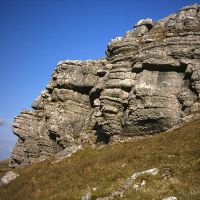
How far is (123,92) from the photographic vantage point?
153 feet

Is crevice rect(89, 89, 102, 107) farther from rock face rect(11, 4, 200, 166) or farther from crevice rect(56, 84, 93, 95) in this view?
crevice rect(56, 84, 93, 95)

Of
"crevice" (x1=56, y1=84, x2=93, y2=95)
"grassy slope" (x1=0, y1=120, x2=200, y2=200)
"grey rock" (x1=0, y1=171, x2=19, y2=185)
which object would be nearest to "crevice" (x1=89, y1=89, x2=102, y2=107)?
"crevice" (x1=56, y1=84, x2=93, y2=95)

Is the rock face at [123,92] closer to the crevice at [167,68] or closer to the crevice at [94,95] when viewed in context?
the crevice at [167,68]

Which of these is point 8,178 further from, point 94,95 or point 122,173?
point 94,95

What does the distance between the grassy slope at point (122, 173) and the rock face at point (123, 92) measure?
5765 millimetres

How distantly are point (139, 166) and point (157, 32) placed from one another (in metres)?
30.5

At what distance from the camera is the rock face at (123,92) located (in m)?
42.1

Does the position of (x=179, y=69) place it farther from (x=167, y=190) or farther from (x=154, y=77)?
(x=167, y=190)

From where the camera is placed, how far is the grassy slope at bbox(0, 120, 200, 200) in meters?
19.8

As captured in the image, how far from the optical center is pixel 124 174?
25.3 m

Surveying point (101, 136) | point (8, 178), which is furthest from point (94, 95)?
point (8, 178)

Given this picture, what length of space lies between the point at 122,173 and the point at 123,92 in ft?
72.8

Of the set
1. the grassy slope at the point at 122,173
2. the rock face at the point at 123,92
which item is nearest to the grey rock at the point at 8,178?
the grassy slope at the point at 122,173

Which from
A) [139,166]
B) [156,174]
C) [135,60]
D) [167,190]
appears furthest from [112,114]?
[167,190]
